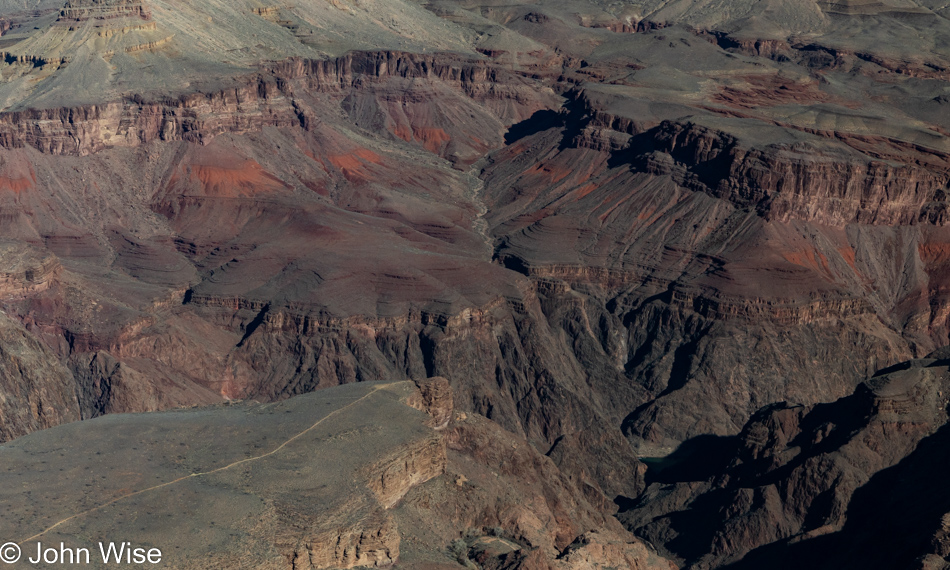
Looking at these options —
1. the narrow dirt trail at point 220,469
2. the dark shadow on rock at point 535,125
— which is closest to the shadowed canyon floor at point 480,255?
the dark shadow on rock at point 535,125

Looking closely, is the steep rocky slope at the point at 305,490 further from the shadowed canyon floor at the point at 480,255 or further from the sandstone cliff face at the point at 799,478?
the sandstone cliff face at the point at 799,478

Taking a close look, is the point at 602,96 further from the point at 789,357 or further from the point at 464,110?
the point at 789,357

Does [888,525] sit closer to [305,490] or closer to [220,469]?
[305,490]

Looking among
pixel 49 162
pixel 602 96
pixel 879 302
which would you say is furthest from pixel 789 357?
pixel 49 162

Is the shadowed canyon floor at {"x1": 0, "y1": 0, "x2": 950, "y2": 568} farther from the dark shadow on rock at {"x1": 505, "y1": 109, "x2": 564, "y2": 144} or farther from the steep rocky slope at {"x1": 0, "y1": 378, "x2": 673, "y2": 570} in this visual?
the dark shadow on rock at {"x1": 505, "y1": 109, "x2": 564, "y2": 144}

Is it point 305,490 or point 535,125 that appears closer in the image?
point 305,490

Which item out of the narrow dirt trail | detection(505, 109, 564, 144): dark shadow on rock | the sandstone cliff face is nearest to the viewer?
the narrow dirt trail

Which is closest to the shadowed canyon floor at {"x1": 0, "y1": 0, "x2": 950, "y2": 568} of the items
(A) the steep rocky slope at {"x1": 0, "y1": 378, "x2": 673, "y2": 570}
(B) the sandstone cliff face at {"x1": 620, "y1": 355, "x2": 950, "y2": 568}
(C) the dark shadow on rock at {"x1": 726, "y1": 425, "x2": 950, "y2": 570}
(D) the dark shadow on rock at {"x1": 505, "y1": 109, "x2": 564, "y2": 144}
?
(B) the sandstone cliff face at {"x1": 620, "y1": 355, "x2": 950, "y2": 568}

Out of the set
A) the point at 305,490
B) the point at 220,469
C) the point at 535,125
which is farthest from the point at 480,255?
the point at 305,490
